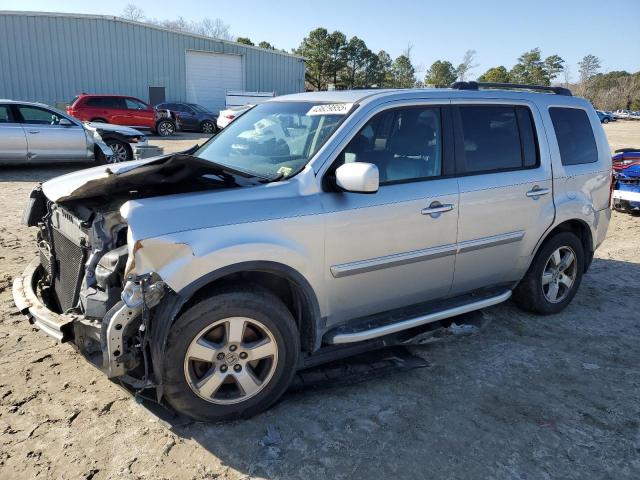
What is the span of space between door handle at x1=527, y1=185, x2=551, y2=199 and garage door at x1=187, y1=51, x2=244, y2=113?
102 feet

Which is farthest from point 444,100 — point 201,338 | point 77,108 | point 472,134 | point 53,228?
point 77,108

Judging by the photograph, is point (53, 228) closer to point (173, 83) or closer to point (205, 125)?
point (205, 125)

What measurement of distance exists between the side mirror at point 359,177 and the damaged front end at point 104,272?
2.42ft

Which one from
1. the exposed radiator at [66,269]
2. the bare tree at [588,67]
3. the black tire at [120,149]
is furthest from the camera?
the bare tree at [588,67]

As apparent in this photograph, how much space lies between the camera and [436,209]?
362 centimetres

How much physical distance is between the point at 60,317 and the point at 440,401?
241 centimetres

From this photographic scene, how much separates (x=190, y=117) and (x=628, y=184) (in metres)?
21.2

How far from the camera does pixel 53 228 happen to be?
3.56 metres

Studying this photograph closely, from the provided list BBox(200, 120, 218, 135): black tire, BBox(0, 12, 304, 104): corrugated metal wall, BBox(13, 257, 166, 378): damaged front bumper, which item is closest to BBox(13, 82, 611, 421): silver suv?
BBox(13, 257, 166, 378): damaged front bumper

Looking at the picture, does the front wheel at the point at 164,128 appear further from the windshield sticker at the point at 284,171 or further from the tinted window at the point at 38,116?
the windshield sticker at the point at 284,171

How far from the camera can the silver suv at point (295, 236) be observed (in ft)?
9.12

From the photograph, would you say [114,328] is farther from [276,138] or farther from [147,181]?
[276,138]

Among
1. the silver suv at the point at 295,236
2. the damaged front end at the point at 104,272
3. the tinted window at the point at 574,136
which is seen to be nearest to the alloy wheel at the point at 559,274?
the silver suv at the point at 295,236

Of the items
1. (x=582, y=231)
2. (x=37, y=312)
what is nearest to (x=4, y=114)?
(x=37, y=312)
